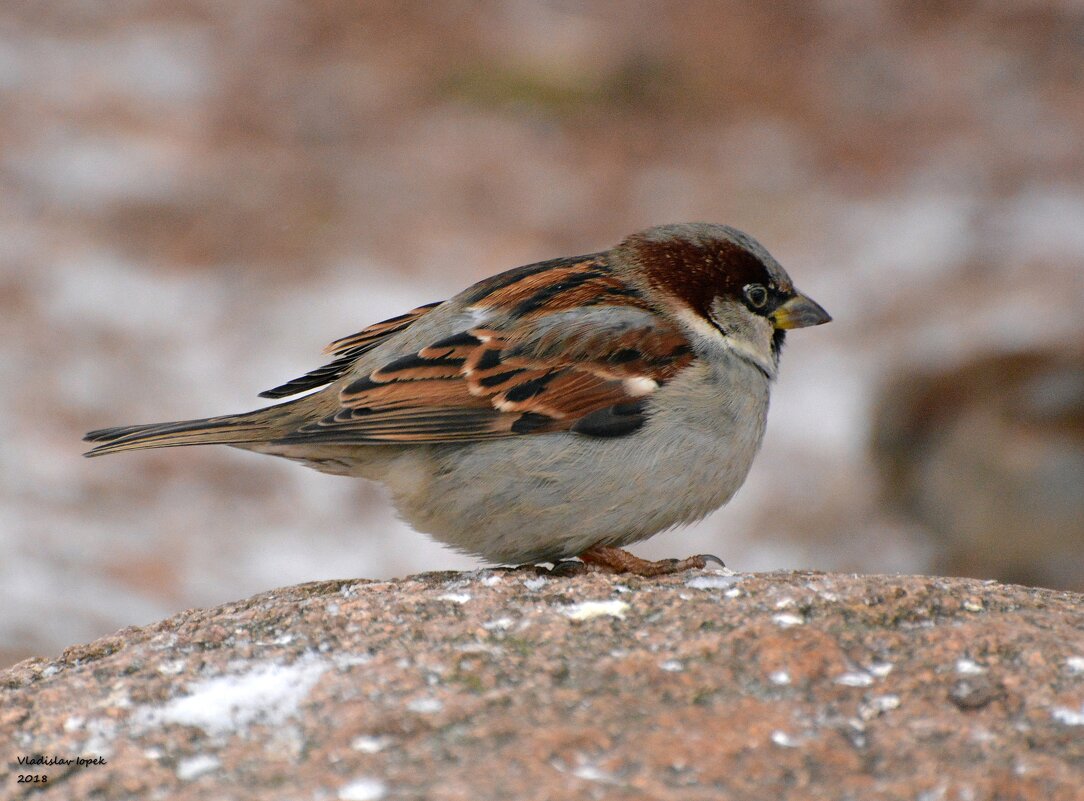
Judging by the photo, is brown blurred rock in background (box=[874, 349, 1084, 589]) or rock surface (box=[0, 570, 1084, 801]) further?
brown blurred rock in background (box=[874, 349, 1084, 589])

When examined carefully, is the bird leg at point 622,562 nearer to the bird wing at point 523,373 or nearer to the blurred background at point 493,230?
the bird wing at point 523,373

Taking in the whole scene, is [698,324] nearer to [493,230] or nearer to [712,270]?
[712,270]

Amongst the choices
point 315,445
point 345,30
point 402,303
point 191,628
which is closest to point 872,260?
point 402,303

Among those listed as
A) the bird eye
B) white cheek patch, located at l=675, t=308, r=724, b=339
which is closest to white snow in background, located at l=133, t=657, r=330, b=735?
white cheek patch, located at l=675, t=308, r=724, b=339

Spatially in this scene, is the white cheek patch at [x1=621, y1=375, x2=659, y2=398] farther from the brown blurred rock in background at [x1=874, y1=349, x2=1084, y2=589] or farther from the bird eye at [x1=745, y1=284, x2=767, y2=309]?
the brown blurred rock in background at [x1=874, y1=349, x2=1084, y2=589]

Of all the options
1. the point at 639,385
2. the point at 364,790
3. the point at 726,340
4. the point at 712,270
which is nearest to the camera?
the point at 364,790

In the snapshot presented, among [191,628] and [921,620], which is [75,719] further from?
[921,620]

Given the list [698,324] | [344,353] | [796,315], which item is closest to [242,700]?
[344,353]
